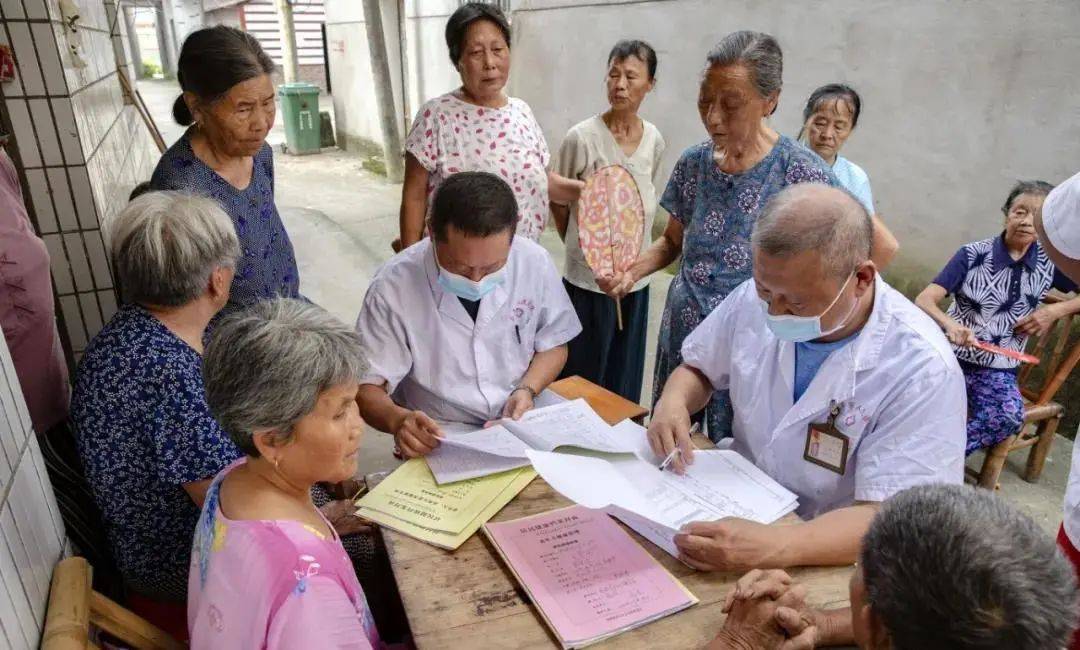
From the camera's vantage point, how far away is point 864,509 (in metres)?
1.42

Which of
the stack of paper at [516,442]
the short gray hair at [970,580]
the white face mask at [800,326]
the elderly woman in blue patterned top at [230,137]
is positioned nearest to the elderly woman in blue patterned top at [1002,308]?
the white face mask at [800,326]

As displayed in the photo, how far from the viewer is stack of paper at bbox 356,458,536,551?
144cm

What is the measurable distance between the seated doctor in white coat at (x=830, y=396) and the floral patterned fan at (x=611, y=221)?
0.89m

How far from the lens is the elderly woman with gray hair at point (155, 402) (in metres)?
1.47

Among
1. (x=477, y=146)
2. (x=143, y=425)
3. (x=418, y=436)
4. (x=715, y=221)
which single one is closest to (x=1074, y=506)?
(x=715, y=221)

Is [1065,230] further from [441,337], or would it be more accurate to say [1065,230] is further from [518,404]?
→ [441,337]

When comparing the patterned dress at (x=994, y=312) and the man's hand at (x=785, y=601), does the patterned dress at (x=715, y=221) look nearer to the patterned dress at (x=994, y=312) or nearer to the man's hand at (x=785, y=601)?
the man's hand at (x=785, y=601)

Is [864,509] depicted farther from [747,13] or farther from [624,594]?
[747,13]

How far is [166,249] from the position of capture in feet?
5.01

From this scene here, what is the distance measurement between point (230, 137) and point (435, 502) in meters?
1.40

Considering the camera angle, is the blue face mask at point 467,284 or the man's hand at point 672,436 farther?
the blue face mask at point 467,284

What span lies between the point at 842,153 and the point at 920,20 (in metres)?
0.83

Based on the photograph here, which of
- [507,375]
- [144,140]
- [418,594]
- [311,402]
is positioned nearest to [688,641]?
[418,594]

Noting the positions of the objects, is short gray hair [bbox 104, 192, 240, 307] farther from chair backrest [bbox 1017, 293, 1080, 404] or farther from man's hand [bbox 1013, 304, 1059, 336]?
chair backrest [bbox 1017, 293, 1080, 404]
